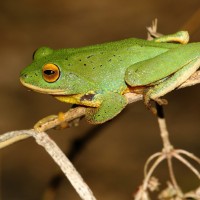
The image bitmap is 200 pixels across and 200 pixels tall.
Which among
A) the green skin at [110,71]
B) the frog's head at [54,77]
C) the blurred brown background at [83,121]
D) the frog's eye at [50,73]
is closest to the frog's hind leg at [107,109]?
the green skin at [110,71]

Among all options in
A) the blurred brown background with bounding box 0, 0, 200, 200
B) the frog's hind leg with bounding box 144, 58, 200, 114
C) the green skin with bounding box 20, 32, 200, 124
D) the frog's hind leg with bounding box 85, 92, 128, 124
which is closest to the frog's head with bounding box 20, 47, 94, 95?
the green skin with bounding box 20, 32, 200, 124

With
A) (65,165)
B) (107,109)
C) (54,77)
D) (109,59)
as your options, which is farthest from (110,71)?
(65,165)

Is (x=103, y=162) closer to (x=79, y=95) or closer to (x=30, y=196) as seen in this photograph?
(x=30, y=196)

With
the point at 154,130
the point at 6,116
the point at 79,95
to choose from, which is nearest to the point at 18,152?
the point at 6,116

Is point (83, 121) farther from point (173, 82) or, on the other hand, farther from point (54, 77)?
point (173, 82)

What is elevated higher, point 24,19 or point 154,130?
point 24,19

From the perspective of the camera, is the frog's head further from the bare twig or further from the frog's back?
the bare twig

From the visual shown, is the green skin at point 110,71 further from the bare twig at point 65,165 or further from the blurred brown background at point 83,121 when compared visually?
the blurred brown background at point 83,121
